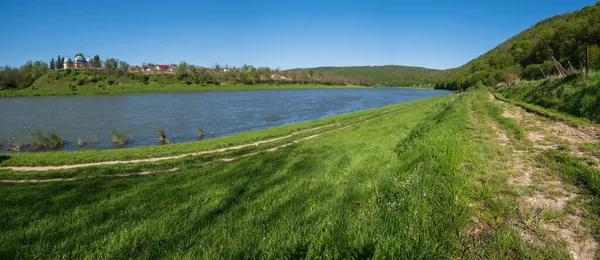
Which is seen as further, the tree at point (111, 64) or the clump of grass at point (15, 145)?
the tree at point (111, 64)

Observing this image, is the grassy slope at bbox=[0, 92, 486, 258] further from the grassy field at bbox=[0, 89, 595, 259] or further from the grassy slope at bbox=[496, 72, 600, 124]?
the grassy slope at bbox=[496, 72, 600, 124]

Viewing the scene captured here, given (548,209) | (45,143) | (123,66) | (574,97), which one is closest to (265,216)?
(548,209)

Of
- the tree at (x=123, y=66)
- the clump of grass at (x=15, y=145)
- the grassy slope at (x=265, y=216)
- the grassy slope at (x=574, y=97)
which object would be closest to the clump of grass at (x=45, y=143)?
the clump of grass at (x=15, y=145)

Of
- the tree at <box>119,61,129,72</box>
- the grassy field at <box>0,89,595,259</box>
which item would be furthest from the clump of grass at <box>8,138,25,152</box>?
the tree at <box>119,61,129,72</box>

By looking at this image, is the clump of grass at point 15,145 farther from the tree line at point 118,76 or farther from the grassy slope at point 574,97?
the tree line at point 118,76

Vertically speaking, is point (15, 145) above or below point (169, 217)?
below

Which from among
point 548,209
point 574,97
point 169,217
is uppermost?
point 574,97

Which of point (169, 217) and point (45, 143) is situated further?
point (45, 143)

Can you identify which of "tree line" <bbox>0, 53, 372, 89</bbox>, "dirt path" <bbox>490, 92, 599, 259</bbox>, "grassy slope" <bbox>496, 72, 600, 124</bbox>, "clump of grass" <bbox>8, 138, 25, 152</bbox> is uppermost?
"tree line" <bbox>0, 53, 372, 89</bbox>

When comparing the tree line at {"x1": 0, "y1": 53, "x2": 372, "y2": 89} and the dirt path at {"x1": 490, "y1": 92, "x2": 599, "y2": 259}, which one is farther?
the tree line at {"x1": 0, "y1": 53, "x2": 372, "y2": 89}

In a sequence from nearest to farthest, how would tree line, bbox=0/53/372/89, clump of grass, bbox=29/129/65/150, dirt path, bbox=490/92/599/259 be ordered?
1. dirt path, bbox=490/92/599/259
2. clump of grass, bbox=29/129/65/150
3. tree line, bbox=0/53/372/89

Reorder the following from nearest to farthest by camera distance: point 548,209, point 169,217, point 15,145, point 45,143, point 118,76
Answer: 1. point 548,209
2. point 169,217
3. point 45,143
4. point 15,145
5. point 118,76

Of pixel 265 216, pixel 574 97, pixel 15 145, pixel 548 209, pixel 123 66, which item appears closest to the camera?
pixel 548 209

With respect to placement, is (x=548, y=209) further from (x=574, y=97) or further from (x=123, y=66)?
(x=123, y=66)
